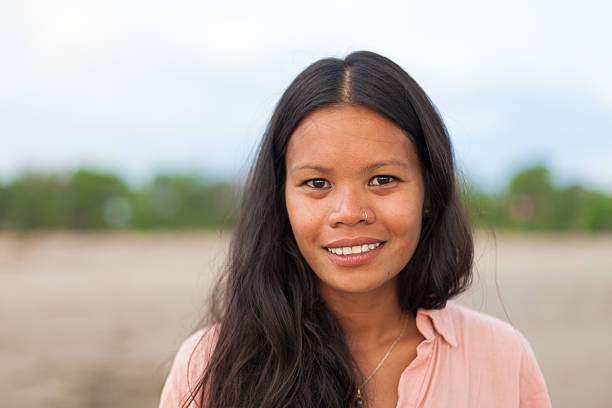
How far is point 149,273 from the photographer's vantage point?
1416cm

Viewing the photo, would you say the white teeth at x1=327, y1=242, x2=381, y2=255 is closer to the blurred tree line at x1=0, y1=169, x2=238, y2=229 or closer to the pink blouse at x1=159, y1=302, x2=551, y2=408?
the pink blouse at x1=159, y1=302, x2=551, y2=408

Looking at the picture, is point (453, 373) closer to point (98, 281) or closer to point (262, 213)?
point (262, 213)

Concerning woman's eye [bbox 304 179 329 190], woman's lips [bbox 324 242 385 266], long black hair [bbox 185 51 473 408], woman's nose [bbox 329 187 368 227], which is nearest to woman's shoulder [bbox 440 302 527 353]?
long black hair [bbox 185 51 473 408]

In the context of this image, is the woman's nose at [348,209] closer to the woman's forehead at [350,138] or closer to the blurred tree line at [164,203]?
the woman's forehead at [350,138]

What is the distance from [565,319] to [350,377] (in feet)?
32.0

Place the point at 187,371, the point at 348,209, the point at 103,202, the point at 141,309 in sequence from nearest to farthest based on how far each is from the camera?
1. the point at 348,209
2. the point at 187,371
3. the point at 141,309
4. the point at 103,202

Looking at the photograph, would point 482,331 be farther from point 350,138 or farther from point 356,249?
point 350,138

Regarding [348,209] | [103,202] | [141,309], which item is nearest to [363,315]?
[348,209]

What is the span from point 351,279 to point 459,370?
537 mm

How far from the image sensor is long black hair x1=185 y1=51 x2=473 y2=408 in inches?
84.0

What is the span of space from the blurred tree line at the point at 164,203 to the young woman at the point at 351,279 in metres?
15.0

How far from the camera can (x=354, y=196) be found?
2053 mm

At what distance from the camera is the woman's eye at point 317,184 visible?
2119 millimetres

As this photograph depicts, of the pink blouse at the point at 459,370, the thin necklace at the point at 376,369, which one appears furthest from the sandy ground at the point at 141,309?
the thin necklace at the point at 376,369
